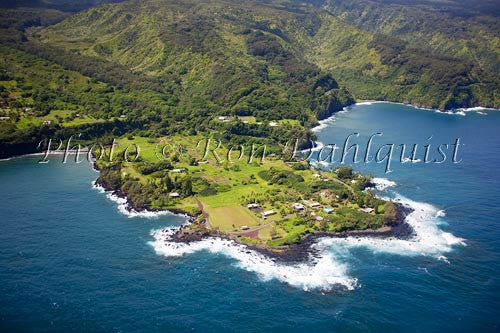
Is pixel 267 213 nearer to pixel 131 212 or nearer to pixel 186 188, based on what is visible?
pixel 186 188

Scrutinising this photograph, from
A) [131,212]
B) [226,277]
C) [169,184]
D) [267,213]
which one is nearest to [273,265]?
[226,277]

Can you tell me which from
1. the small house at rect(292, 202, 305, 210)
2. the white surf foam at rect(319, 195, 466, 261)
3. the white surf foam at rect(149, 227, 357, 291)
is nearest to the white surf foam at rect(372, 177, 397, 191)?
the white surf foam at rect(319, 195, 466, 261)

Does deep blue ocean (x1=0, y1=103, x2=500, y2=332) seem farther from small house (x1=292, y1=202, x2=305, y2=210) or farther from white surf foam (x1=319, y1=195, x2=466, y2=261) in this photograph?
small house (x1=292, y1=202, x2=305, y2=210)

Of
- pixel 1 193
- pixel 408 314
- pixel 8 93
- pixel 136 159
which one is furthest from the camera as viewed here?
pixel 8 93

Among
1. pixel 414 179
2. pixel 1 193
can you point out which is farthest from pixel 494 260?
pixel 1 193

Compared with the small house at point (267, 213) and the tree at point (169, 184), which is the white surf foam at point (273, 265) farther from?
the tree at point (169, 184)

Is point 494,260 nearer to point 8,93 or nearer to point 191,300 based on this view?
point 191,300

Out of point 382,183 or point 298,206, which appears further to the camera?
point 382,183
